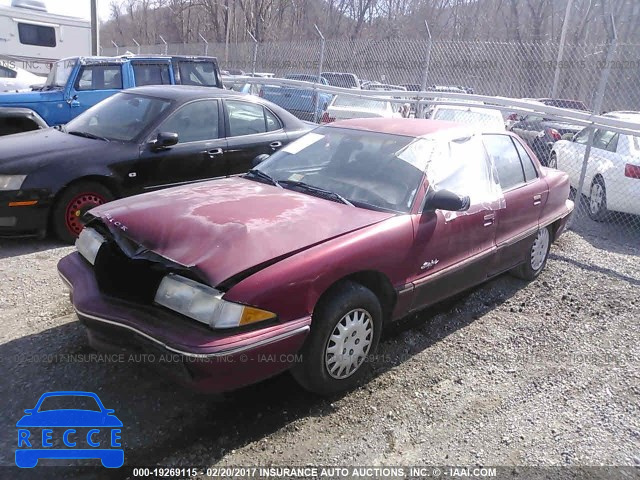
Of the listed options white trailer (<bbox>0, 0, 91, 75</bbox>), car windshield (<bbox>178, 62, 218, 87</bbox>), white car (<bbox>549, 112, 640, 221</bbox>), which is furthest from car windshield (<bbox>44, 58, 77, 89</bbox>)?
white trailer (<bbox>0, 0, 91, 75</bbox>)

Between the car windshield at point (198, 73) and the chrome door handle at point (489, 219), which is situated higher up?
the car windshield at point (198, 73)

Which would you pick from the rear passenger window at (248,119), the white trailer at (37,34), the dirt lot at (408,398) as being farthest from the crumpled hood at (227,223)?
the white trailer at (37,34)

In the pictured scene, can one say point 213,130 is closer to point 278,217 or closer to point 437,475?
point 278,217

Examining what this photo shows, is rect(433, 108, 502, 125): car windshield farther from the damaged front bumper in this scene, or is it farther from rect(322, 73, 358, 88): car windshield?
the damaged front bumper

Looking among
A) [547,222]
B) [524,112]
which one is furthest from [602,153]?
[547,222]

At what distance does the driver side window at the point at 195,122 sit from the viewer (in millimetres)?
5945

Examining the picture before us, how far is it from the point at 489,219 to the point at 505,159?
2.80 ft

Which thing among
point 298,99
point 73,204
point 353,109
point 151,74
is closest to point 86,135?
point 73,204

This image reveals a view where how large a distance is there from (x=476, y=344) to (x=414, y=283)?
0.91 metres

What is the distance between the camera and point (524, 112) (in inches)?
292

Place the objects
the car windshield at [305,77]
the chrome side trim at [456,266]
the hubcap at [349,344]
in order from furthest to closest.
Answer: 1. the car windshield at [305,77]
2. the chrome side trim at [456,266]
3. the hubcap at [349,344]

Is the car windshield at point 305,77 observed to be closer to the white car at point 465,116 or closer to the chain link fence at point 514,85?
the chain link fence at point 514,85

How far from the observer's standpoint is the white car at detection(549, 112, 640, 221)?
24.0ft

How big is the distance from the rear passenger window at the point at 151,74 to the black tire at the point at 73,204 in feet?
14.4
